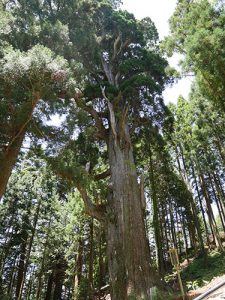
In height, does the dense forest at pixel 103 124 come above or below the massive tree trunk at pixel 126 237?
above

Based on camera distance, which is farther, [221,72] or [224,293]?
[221,72]

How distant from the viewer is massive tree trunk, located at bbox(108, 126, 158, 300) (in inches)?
304

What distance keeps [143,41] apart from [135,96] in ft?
13.1

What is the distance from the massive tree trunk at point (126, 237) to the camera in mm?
7719

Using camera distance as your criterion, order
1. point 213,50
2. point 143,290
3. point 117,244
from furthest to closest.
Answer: point 213,50
point 117,244
point 143,290

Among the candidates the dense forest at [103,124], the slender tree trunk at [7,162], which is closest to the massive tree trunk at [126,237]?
the dense forest at [103,124]

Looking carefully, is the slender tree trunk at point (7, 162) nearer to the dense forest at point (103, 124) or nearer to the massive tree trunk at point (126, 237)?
the dense forest at point (103, 124)

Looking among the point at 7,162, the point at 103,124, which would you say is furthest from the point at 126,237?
the point at 103,124

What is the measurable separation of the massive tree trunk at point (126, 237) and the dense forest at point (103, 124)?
3 cm

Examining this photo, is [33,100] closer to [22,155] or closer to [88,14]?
[22,155]

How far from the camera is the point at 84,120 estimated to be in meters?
9.79

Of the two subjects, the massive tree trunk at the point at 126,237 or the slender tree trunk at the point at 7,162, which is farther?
the slender tree trunk at the point at 7,162

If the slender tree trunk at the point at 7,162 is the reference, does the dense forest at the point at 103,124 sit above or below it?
above

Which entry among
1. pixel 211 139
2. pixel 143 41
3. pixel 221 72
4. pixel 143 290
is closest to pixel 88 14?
pixel 143 41
